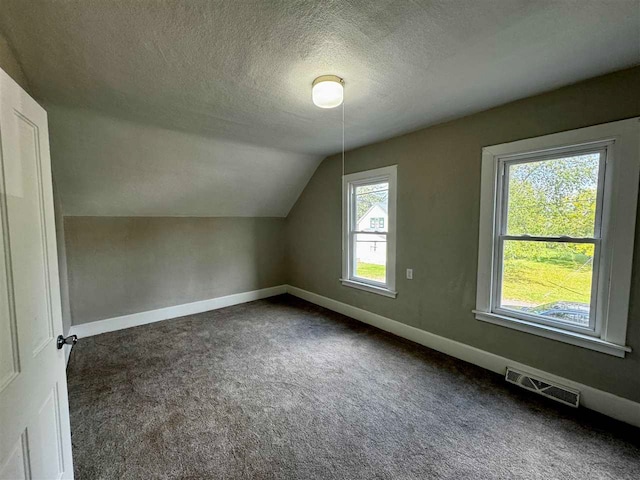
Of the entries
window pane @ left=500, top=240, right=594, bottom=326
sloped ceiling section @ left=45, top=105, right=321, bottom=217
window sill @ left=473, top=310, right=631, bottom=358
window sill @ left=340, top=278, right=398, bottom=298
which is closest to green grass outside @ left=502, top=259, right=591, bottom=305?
window pane @ left=500, top=240, right=594, bottom=326

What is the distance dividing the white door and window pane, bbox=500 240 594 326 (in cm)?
320

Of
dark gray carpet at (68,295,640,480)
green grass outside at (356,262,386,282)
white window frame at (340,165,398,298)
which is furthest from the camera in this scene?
green grass outside at (356,262,386,282)

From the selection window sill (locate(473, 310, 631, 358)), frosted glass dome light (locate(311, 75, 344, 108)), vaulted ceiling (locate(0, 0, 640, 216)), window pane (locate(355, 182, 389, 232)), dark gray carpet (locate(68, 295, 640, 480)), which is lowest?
dark gray carpet (locate(68, 295, 640, 480))

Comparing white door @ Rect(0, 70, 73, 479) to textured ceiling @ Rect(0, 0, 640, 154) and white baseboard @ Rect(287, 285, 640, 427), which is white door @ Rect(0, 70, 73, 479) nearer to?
textured ceiling @ Rect(0, 0, 640, 154)

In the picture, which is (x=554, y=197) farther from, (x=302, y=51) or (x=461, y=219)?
(x=302, y=51)

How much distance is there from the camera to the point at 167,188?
144 inches

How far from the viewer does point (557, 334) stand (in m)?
2.22

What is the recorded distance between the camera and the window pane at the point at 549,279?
2150mm

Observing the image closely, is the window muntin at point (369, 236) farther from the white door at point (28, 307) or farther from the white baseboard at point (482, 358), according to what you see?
the white door at point (28, 307)

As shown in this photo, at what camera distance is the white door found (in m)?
0.94

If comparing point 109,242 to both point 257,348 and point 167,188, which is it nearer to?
point 167,188

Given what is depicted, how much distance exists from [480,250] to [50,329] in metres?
3.10

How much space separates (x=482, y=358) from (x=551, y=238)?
4.14 feet

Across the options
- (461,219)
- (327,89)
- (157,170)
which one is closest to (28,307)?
(327,89)
